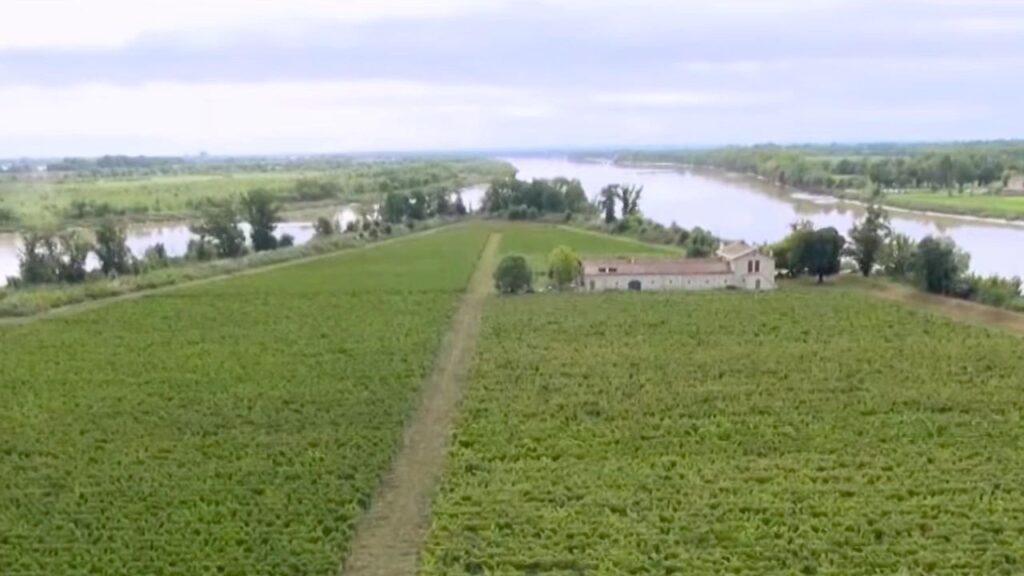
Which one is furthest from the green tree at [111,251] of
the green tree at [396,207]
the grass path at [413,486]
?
the grass path at [413,486]

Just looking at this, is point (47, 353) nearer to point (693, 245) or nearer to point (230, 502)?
point (230, 502)

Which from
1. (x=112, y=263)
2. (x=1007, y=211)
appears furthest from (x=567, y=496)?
(x=1007, y=211)

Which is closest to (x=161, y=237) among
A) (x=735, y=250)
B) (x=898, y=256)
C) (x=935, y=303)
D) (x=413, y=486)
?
(x=735, y=250)

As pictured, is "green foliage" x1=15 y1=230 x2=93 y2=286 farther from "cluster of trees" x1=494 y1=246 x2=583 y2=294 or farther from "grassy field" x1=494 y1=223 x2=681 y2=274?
"cluster of trees" x1=494 y1=246 x2=583 y2=294

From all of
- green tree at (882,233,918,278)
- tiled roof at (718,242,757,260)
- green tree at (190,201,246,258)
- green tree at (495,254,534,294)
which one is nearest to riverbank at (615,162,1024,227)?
green tree at (882,233,918,278)

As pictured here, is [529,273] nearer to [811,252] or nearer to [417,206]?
[811,252]

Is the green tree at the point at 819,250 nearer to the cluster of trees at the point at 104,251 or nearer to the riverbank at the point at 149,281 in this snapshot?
the riverbank at the point at 149,281
